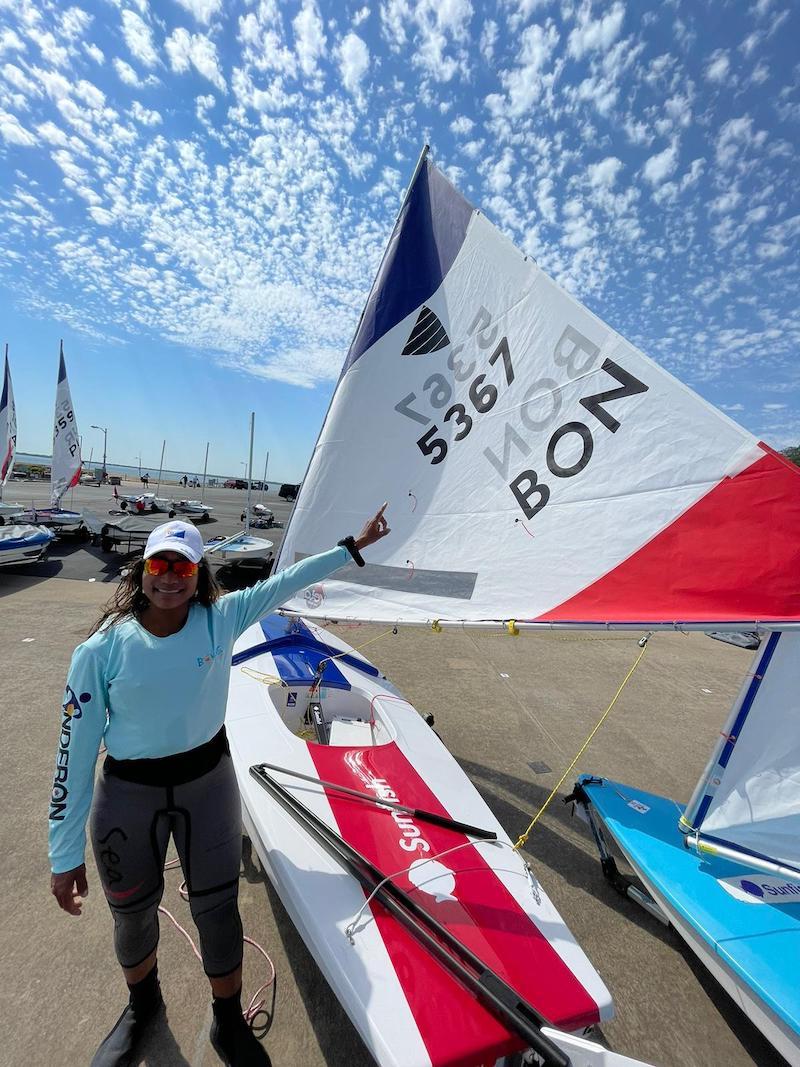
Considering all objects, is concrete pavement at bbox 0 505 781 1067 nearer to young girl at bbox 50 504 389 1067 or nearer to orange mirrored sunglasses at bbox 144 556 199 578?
young girl at bbox 50 504 389 1067

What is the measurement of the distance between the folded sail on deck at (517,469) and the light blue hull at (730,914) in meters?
1.35

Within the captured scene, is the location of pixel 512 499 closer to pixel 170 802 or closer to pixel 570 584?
pixel 570 584

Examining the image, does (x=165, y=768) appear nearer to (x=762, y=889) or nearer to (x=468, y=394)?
(x=468, y=394)

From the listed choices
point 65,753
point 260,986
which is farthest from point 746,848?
point 65,753

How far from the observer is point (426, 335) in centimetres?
318

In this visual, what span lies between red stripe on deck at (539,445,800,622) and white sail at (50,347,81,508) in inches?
604

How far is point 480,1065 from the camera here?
1445mm

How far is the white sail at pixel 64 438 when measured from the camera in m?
13.1

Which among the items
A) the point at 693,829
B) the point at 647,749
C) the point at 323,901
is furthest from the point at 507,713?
the point at 323,901

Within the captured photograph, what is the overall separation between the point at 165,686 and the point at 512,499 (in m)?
1.99

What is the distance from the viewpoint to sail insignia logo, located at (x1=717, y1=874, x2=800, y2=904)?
7.47 ft

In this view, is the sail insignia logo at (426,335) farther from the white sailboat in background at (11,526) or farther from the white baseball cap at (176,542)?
the white sailboat in background at (11,526)

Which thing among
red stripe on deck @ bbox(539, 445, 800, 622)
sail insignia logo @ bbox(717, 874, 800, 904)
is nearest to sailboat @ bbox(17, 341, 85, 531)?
red stripe on deck @ bbox(539, 445, 800, 622)

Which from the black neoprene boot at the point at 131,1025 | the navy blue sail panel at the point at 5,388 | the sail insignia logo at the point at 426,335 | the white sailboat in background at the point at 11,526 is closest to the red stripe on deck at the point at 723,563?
the sail insignia logo at the point at 426,335
